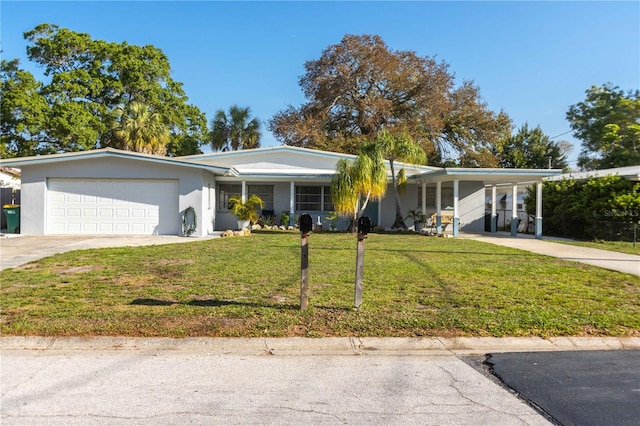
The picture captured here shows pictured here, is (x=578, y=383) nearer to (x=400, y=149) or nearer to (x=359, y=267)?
(x=359, y=267)

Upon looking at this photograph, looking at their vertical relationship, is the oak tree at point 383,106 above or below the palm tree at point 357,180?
above

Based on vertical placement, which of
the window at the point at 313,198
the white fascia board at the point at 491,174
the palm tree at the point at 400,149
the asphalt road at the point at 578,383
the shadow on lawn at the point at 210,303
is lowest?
the asphalt road at the point at 578,383

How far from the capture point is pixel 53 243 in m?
13.0

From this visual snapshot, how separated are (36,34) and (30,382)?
33297 mm

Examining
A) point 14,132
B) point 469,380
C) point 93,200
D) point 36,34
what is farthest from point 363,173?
point 36,34

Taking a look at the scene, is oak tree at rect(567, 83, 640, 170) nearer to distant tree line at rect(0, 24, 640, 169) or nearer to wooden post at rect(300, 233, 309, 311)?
distant tree line at rect(0, 24, 640, 169)

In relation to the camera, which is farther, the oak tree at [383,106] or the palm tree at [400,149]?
the oak tree at [383,106]

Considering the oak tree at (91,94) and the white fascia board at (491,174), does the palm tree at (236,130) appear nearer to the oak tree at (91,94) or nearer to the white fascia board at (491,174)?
the oak tree at (91,94)

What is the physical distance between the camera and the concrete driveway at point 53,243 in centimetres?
1037

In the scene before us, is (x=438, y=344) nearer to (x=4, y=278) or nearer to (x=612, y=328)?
(x=612, y=328)

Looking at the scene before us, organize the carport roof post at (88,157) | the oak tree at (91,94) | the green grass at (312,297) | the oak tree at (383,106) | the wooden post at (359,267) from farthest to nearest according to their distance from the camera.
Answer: the oak tree at (383,106), the oak tree at (91,94), the carport roof post at (88,157), the wooden post at (359,267), the green grass at (312,297)

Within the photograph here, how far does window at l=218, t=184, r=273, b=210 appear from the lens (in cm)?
2028

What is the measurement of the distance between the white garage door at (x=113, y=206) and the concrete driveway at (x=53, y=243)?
71cm

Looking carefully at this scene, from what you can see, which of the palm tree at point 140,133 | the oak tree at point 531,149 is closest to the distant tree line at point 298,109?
the palm tree at point 140,133
